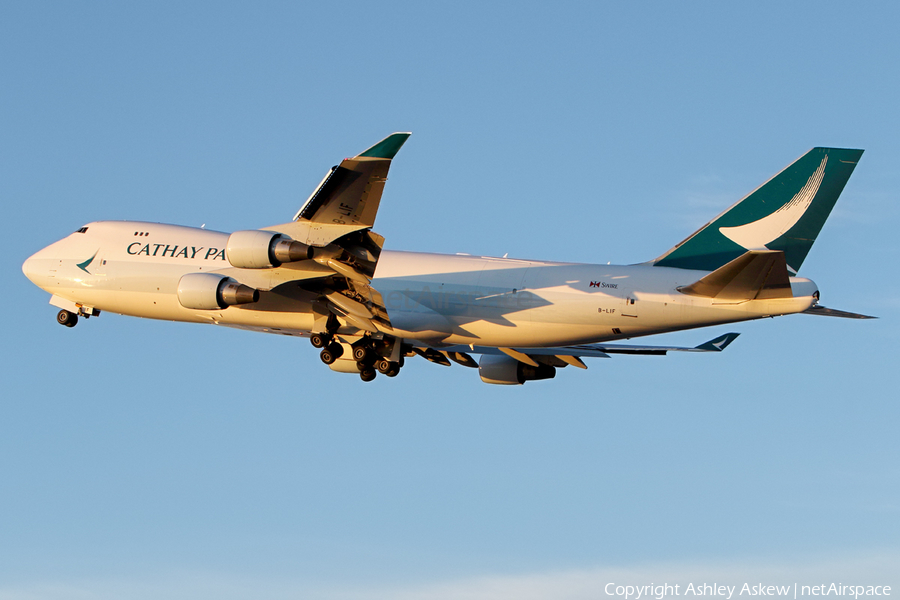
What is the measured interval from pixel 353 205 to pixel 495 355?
13.0 meters

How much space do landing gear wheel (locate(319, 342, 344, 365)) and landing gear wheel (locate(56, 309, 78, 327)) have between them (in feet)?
31.1

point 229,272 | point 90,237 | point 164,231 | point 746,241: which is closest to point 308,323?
point 229,272

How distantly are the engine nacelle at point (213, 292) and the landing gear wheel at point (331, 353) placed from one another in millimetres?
3192

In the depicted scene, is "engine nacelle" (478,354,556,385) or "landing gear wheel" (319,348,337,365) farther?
"engine nacelle" (478,354,556,385)

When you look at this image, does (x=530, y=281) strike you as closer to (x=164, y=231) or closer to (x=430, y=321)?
(x=430, y=321)

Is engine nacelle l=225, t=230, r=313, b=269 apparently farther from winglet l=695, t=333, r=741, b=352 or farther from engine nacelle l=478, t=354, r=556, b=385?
winglet l=695, t=333, r=741, b=352

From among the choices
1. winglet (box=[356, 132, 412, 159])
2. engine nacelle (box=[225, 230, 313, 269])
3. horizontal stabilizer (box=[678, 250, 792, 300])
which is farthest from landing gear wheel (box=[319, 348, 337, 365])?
horizontal stabilizer (box=[678, 250, 792, 300])

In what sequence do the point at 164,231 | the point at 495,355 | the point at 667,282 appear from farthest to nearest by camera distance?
the point at 495,355 → the point at 164,231 → the point at 667,282

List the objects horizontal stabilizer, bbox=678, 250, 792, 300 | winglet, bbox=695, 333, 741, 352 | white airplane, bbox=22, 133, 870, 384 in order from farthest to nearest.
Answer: winglet, bbox=695, 333, 741, 352 < white airplane, bbox=22, 133, 870, 384 < horizontal stabilizer, bbox=678, 250, 792, 300

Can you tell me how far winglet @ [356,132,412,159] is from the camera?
23.0 m

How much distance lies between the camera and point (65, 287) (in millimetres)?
34781

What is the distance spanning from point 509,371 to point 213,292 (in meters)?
11.6

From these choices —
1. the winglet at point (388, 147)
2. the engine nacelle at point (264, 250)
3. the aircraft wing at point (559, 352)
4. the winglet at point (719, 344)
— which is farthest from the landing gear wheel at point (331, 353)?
the winglet at point (719, 344)

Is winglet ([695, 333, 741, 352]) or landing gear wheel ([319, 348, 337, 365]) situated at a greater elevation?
winglet ([695, 333, 741, 352])
